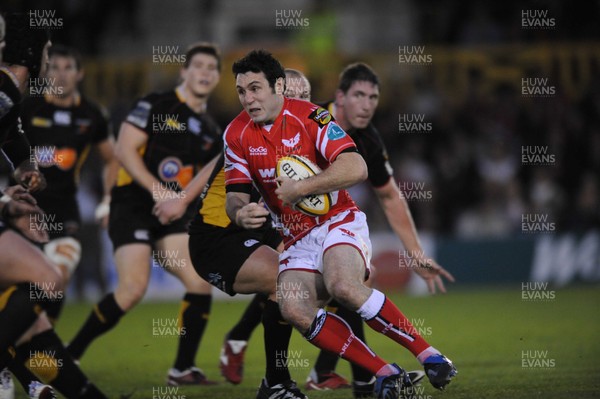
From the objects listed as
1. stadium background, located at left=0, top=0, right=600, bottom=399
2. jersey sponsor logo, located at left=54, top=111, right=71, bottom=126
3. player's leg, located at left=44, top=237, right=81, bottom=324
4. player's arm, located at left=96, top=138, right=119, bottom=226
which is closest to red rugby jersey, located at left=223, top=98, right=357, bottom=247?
player's arm, located at left=96, top=138, right=119, bottom=226

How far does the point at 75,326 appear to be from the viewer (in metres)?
12.2

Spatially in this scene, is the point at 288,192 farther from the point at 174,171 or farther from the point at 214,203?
the point at 174,171

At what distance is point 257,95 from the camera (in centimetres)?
613

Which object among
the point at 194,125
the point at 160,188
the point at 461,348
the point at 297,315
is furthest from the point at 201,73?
the point at 461,348

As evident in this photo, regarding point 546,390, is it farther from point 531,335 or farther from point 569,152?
point 569,152

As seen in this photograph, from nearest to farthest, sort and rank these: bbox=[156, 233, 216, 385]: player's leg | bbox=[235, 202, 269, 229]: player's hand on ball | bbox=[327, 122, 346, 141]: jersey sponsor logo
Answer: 1. bbox=[235, 202, 269, 229]: player's hand on ball
2. bbox=[327, 122, 346, 141]: jersey sponsor logo
3. bbox=[156, 233, 216, 385]: player's leg

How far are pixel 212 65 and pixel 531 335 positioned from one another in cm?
465

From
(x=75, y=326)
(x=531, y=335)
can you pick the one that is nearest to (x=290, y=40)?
(x=75, y=326)

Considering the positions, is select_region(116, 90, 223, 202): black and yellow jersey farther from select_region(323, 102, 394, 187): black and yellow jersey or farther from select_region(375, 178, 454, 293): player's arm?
select_region(375, 178, 454, 293): player's arm

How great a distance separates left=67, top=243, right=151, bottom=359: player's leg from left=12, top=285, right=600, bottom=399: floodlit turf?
0.37 metres

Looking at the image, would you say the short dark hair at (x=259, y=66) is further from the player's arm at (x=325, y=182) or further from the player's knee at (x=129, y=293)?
the player's knee at (x=129, y=293)

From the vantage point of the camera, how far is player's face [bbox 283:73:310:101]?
23.0 feet

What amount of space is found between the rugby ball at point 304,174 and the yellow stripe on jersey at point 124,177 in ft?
8.29

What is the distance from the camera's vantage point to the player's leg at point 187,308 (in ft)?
25.4
